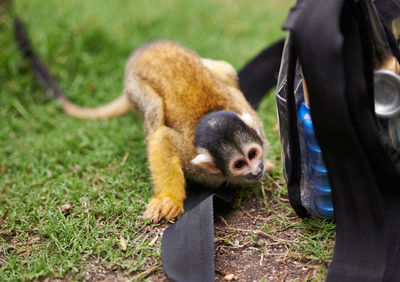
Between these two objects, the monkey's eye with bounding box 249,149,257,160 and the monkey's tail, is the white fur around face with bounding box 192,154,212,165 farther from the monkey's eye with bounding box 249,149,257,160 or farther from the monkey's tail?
the monkey's tail

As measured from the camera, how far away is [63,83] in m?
4.56

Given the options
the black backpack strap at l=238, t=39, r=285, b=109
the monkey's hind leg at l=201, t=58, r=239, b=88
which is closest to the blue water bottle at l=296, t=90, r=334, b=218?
the monkey's hind leg at l=201, t=58, r=239, b=88

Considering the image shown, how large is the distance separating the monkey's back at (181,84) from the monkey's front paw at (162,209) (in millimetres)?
630

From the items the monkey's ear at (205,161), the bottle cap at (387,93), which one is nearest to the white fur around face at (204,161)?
the monkey's ear at (205,161)

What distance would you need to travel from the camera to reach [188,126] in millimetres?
3088

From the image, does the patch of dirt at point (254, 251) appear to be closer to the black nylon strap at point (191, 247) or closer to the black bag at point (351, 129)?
the black nylon strap at point (191, 247)

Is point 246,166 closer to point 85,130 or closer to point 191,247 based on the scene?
point 191,247

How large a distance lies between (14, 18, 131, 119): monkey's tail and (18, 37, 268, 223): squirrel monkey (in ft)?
1.17

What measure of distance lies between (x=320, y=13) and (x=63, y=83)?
11.3 feet

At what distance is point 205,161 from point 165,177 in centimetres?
29

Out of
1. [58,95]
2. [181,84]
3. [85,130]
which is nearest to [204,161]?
[181,84]

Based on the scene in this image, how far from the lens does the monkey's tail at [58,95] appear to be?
406 centimetres

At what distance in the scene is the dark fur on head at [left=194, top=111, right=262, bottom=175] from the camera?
9.18 ft

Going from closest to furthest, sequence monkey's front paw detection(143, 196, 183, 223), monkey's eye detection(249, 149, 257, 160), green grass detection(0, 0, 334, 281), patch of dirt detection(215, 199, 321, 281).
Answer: patch of dirt detection(215, 199, 321, 281) < green grass detection(0, 0, 334, 281) < monkey's front paw detection(143, 196, 183, 223) < monkey's eye detection(249, 149, 257, 160)
